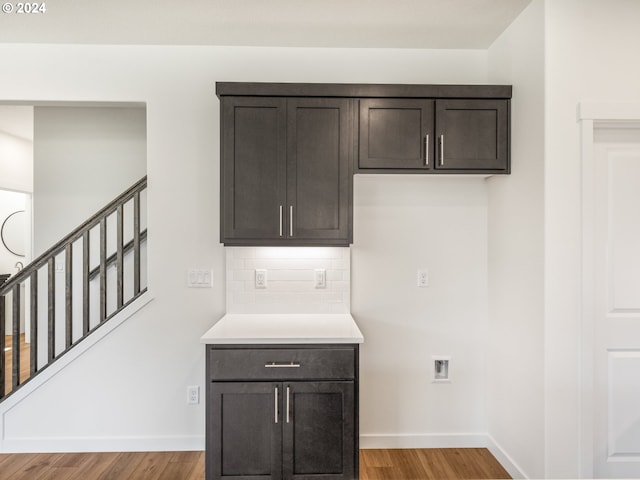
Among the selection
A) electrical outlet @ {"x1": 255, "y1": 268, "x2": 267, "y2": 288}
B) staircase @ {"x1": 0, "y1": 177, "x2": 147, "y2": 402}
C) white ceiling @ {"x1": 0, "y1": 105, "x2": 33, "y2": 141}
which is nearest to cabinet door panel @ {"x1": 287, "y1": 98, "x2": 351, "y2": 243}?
electrical outlet @ {"x1": 255, "y1": 268, "x2": 267, "y2": 288}

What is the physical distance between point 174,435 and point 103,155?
2589 mm

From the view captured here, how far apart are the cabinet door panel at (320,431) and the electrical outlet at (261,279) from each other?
825mm

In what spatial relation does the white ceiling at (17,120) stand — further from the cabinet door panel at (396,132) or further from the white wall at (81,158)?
the cabinet door panel at (396,132)

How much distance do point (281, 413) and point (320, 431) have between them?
230mm

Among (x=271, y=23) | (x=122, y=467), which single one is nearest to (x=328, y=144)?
(x=271, y=23)

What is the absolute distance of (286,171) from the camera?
256 centimetres

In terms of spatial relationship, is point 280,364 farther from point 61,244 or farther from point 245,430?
point 61,244

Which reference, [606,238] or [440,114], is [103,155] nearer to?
[440,114]

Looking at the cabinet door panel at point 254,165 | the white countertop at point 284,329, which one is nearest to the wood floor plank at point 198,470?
the white countertop at point 284,329

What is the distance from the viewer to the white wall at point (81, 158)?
12.9ft

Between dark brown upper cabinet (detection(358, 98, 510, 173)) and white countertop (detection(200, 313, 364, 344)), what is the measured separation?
1003 mm

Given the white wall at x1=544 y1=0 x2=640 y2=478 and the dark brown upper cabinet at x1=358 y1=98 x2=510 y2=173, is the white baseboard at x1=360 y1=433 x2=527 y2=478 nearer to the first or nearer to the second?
the white wall at x1=544 y1=0 x2=640 y2=478

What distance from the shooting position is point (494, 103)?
2584 millimetres

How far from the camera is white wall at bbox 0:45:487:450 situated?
9.32ft
